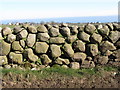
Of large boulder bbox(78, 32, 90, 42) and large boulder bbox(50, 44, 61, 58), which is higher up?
large boulder bbox(78, 32, 90, 42)

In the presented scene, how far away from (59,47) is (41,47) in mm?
718

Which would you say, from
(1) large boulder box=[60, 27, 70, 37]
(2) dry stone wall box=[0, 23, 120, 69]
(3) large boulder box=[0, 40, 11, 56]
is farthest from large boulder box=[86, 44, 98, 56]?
(3) large boulder box=[0, 40, 11, 56]

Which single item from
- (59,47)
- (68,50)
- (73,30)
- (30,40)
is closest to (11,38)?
(30,40)

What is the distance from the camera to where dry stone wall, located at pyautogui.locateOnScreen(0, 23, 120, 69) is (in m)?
10.1

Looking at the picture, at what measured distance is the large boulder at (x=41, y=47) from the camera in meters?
10.1

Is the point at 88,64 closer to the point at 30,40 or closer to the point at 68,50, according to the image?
the point at 68,50

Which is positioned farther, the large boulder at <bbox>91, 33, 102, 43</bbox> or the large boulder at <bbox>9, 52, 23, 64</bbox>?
the large boulder at <bbox>91, 33, 102, 43</bbox>

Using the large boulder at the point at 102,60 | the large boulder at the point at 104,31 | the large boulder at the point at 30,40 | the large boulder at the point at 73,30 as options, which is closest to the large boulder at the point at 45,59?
the large boulder at the point at 30,40

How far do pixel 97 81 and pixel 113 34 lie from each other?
317cm

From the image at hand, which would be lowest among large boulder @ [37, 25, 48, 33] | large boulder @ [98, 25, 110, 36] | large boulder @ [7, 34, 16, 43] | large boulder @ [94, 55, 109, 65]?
large boulder @ [94, 55, 109, 65]

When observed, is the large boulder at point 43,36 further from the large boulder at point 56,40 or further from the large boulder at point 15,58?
the large boulder at point 15,58

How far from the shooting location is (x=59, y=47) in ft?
33.2

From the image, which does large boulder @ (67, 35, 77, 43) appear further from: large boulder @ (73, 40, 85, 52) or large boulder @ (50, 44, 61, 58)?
large boulder @ (50, 44, 61, 58)

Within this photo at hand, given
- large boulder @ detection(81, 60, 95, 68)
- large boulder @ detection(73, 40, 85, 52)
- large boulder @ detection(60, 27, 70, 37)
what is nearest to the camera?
large boulder @ detection(81, 60, 95, 68)
